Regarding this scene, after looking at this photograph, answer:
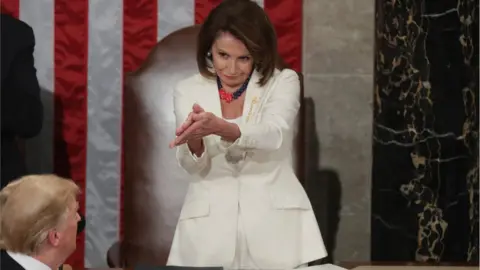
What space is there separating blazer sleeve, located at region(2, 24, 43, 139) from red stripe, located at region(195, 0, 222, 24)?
726mm

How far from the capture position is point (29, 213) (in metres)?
1.77

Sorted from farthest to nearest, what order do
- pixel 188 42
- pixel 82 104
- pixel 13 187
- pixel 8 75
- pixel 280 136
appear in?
pixel 82 104, pixel 188 42, pixel 8 75, pixel 280 136, pixel 13 187

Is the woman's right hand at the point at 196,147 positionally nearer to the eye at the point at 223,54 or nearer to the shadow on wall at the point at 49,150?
the eye at the point at 223,54

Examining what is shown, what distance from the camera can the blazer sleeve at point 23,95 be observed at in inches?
107

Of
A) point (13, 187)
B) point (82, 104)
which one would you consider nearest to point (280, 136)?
point (13, 187)

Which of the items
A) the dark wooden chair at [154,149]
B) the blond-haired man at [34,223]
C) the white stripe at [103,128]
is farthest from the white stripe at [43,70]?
the blond-haired man at [34,223]

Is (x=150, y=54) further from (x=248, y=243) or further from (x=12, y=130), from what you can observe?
(x=248, y=243)

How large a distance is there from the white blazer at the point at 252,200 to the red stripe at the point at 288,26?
881 millimetres

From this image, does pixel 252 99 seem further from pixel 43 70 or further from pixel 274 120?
pixel 43 70

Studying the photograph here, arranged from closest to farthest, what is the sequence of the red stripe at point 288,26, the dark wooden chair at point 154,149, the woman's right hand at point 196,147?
1. the woman's right hand at point 196,147
2. the dark wooden chair at point 154,149
3. the red stripe at point 288,26

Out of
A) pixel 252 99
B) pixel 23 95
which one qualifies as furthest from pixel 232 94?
pixel 23 95

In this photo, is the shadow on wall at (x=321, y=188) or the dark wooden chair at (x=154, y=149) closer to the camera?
the dark wooden chair at (x=154, y=149)

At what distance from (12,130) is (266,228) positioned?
37.4 inches

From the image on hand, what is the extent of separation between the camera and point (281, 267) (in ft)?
7.70
